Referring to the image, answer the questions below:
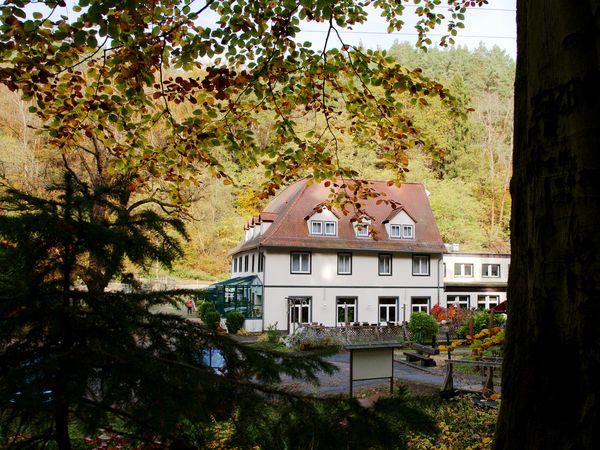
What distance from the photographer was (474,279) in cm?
3538

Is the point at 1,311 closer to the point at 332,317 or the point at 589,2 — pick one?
the point at 589,2

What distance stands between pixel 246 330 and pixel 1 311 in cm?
2550

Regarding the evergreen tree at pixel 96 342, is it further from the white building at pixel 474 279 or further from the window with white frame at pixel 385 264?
the white building at pixel 474 279

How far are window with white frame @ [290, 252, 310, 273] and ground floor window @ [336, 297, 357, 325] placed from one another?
2802 mm

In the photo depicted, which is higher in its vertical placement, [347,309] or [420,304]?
[420,304]

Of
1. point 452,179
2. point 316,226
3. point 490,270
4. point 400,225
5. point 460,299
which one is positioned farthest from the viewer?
point 452,179

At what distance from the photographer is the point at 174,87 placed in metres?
5.98

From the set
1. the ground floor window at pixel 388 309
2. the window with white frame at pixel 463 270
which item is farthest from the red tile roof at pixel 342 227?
the window with white frame at pixel 463 270

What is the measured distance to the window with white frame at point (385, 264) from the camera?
95.7 ft

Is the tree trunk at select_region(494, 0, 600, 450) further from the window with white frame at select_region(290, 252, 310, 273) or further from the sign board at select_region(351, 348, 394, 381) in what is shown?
the window with white frame at select_region(290, 252, 310, 273)

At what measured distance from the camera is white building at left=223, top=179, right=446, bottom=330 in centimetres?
2738

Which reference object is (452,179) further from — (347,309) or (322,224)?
(347,309)

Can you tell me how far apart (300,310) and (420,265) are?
829cm

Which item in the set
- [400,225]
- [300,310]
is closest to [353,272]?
[300,310]
